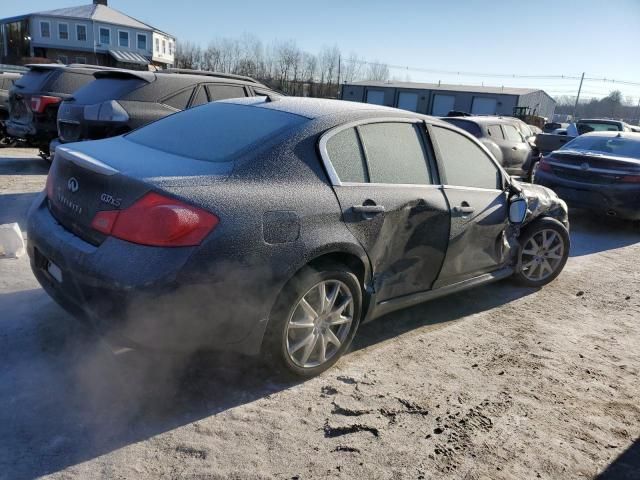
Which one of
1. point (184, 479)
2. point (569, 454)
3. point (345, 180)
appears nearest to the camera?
point (184, 479)

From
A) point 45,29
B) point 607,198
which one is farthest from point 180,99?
point 45,29

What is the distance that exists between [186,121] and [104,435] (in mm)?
2105

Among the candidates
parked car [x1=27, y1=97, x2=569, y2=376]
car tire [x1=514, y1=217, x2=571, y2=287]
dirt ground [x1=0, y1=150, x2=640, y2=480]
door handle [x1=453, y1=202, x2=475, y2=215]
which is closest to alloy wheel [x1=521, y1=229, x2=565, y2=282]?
car tire [x1=514, y1=217, x2=571, y2=287]

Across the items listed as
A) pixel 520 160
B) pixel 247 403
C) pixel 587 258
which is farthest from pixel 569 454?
pixel 520 160

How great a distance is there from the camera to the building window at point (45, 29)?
5188 centimetres

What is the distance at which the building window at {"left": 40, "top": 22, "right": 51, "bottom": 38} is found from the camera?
51875 mm

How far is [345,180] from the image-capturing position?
125 inches

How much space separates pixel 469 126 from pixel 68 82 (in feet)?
25.9

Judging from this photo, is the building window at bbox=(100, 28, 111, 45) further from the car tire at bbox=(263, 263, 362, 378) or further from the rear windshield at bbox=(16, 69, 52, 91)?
the car tire at bbox=(263, 263, 362, 378)

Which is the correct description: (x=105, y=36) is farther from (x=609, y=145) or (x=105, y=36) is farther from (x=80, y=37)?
(x=609, y=145)

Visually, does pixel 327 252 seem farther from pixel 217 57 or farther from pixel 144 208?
pixel 217 57

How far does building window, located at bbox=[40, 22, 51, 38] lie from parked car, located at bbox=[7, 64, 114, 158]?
51.3m

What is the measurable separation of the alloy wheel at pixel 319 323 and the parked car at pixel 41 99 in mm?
6983

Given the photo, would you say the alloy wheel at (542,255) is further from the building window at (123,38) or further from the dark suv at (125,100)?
the building window at (123,38)
